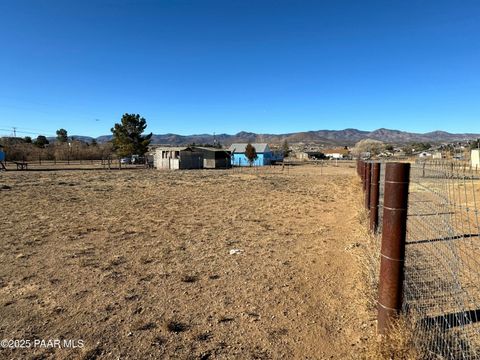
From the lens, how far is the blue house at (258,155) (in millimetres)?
71625

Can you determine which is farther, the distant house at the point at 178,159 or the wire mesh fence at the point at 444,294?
the distant house at the point at 178,159

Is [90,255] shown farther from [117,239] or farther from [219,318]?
[219,318]

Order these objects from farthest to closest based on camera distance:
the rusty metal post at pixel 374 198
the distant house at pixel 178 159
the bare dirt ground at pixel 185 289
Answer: the distant house at pixel 178 159, the rusty metal post at pixel 374 198, the bare dirt ground at pixel 185 289

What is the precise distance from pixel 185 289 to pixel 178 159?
4736cm

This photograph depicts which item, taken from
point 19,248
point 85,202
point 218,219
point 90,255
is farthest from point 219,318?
point 85,202

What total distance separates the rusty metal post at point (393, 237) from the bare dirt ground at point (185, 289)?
0.69 meters

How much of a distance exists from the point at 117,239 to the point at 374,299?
18.5 ft

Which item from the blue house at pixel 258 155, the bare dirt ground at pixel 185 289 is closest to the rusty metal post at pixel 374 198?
the bare dirt ground at pixel 185 289

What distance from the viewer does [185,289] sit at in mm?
4609

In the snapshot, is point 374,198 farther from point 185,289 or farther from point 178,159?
point 178,159

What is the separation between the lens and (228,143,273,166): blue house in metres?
71.6

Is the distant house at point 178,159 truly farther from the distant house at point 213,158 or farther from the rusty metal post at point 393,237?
the rusty metal post at point 393,237

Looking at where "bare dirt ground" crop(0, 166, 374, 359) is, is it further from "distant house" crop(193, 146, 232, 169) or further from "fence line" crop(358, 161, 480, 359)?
"distant house" crop(193, 146, 232, 169)

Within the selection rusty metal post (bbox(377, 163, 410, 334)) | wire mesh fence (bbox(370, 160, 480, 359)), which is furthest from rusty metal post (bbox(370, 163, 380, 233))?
rusty metal post (bbox(377, 163, 410, 334))
